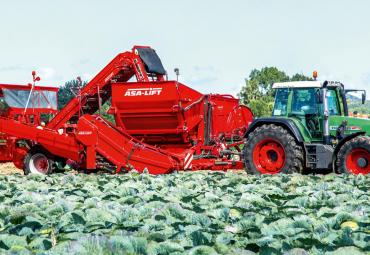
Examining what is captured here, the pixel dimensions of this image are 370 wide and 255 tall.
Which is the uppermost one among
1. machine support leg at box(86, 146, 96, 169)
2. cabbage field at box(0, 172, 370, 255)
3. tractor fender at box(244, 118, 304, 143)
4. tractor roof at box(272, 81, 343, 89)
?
tractor roof at box(272, 81, 343, 89)

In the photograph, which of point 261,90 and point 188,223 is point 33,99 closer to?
point 188,223

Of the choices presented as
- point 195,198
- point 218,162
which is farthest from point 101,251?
point 218,162

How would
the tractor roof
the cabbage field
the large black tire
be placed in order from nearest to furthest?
the cabbage field, the large black tire, the tractor roof

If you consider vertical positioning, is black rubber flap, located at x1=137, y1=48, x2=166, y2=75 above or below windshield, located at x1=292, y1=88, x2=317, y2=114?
above

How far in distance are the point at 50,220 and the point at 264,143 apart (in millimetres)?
8378

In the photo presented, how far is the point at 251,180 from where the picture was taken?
1162cm

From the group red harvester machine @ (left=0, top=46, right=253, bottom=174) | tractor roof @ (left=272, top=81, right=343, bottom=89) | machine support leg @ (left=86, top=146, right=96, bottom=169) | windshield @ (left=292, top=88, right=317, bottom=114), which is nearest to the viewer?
tractor roof @ (left=272, top=81, right=343, bottom=89)

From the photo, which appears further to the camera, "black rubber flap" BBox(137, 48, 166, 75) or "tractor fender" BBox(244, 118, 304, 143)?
"black rubber flap" BBox(137, 48, 166, 75)

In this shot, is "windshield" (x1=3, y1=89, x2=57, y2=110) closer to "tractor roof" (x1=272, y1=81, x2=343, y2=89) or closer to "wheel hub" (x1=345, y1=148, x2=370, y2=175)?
"tractor roof" (x1=272, y1=81, x2=343, y2=89)

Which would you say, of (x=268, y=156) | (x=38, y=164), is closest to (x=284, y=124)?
(x=268, y=156)

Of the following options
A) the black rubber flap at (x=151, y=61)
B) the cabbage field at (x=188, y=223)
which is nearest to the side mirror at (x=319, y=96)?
the cabbage field at (x=188, y=223)

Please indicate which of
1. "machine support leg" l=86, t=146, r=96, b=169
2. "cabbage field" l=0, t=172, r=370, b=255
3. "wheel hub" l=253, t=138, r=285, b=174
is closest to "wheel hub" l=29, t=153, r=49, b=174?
"machine support leg" l=86, t=146, r=96, b=169

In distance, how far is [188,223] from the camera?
6059mm

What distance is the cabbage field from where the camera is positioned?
4.81m
